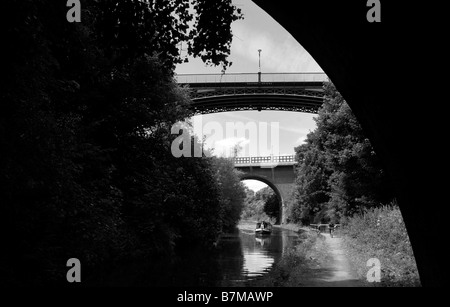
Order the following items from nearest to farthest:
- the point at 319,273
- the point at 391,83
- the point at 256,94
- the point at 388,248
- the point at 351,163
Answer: the point at 391,83 → the point at 319,273 → the point at 388,248 → the point at 351,163 → the point at 256,94

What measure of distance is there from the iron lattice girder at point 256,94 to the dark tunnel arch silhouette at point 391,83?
55445 millimetres

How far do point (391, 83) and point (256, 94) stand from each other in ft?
198

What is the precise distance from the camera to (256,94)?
63.2 metres

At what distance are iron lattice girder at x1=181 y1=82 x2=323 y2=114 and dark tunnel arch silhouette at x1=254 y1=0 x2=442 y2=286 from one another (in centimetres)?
5545

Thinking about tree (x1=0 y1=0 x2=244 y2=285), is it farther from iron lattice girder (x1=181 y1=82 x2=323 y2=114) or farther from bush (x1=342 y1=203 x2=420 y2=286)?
iron lattice girder (x1=181 y1=82 x2=323 y2=114)

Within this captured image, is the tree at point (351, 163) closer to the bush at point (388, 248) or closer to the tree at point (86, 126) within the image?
the bush at point (388, 248)

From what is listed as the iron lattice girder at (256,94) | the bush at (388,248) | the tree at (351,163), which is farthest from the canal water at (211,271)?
the iron lattice girder at (256,94)

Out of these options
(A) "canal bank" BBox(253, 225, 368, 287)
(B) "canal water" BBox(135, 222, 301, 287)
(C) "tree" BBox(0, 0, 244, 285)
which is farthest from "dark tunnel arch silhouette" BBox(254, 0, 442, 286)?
(B) "canal water" BBox(135, 222, 301, 287)

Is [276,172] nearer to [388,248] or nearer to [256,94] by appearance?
[256,94]

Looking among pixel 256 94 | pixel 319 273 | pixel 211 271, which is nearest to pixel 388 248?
pixel 319 273

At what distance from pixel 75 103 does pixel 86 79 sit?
3.10ft

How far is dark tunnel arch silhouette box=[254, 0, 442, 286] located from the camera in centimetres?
350
